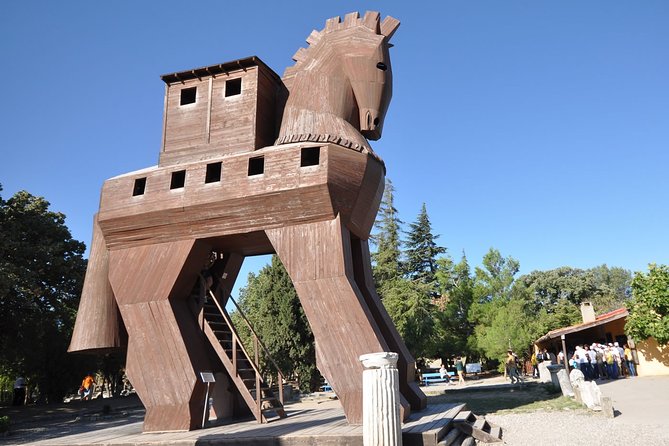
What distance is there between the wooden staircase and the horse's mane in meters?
6.57

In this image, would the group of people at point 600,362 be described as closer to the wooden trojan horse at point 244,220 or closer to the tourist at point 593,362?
the tourist at point 593,362

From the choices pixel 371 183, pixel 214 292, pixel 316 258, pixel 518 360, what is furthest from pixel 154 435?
pixel 518 360

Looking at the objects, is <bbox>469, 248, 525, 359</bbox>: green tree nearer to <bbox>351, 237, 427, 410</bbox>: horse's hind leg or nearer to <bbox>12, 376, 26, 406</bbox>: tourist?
<bbox>351, 237, 427, 410</bbox>: horse's hind leg

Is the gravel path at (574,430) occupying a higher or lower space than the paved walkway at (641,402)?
lower

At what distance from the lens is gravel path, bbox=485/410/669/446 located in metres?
9.67

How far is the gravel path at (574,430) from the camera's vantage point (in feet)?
31.7

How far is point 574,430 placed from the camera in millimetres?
10930

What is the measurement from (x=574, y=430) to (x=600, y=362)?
16.6 metres

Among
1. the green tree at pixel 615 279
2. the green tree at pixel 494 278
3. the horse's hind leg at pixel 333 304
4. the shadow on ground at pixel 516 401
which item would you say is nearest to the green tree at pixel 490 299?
the green tree at pixel 494 278

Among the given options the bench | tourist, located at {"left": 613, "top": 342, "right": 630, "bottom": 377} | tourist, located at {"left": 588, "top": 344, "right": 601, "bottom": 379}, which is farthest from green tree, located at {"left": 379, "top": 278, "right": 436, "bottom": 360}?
tourist, located at {"left": 613, "top": 342, "right": 630, "bottom": 377}

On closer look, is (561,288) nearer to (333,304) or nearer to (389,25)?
(389,25)

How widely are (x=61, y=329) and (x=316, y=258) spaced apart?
980 inches

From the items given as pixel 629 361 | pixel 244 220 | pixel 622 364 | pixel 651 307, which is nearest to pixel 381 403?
pixel 244 220

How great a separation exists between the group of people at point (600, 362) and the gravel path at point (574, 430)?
12.8 metres
